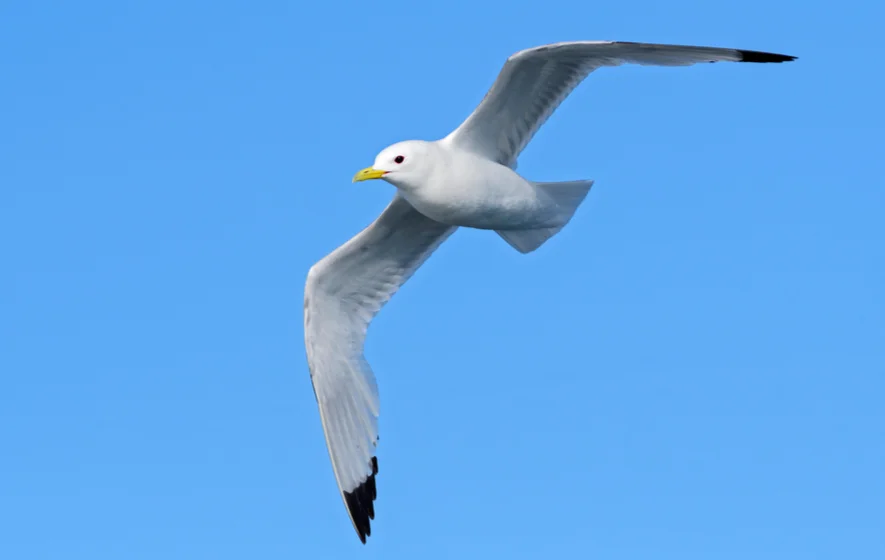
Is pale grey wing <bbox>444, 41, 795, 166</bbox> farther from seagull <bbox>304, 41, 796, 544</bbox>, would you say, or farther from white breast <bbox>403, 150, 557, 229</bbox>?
white breast <bbox>403, 150, 557, 229</bbox>

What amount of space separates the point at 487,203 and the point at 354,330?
2.18 metres

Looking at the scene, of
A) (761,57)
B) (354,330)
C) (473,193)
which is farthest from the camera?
(354,330)

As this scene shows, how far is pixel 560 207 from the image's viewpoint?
10047 millimetres

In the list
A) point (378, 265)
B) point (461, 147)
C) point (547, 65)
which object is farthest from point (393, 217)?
point (547, 65)

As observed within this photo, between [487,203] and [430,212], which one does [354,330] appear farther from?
[487,203]

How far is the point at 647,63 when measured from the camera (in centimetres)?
895

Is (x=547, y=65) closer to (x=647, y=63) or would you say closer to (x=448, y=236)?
(x=647, y=63)

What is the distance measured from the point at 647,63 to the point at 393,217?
2.62m

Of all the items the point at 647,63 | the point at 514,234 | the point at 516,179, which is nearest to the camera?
the point at 647,63

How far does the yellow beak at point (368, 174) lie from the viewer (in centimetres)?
903

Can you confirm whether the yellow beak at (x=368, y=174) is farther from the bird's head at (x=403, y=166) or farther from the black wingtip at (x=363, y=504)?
the black wingtip at (x=363, y=504)

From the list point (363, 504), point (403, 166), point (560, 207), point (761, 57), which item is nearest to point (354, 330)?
point (363, 504)

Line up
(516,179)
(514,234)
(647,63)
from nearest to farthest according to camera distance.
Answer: (647,63) < (516,179) < (514,234)

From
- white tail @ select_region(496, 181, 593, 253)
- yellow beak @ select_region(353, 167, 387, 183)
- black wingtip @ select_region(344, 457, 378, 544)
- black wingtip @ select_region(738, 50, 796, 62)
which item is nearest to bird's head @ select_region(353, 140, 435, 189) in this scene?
yellow beak @ select_region(353, 167, 387, 183)
